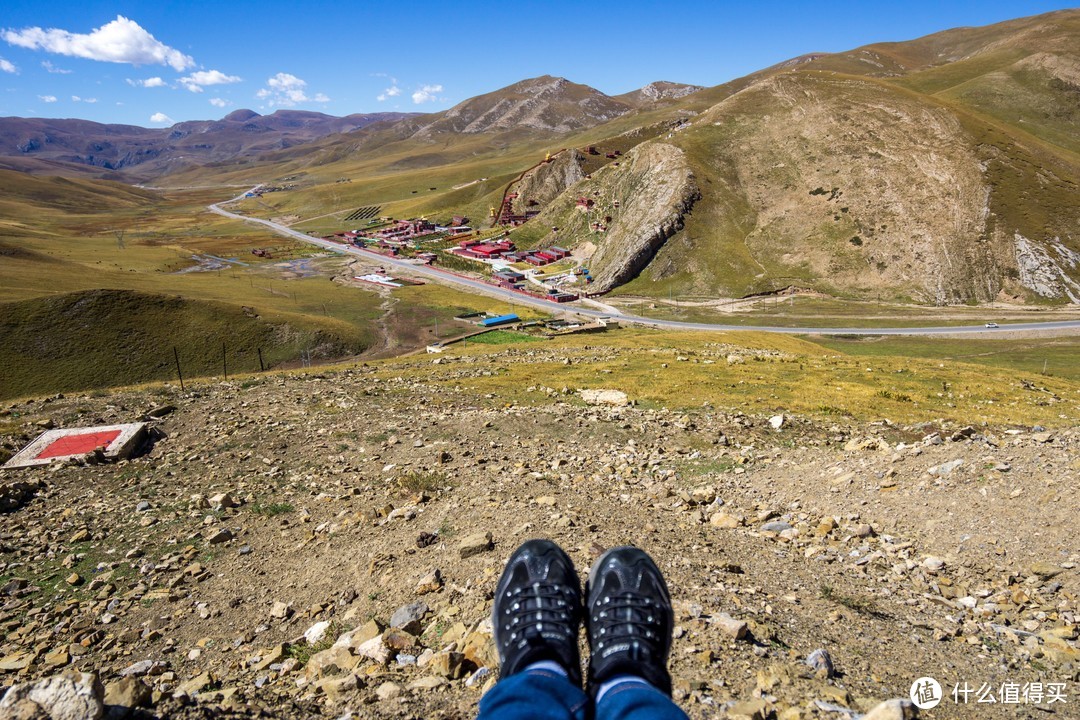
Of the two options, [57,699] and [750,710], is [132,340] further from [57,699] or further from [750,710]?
[750,710]

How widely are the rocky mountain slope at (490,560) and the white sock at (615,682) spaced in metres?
1.95

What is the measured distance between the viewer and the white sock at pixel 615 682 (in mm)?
5223

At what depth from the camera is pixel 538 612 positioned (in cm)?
627

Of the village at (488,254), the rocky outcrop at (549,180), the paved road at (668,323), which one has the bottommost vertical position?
the paved road at (668,323)

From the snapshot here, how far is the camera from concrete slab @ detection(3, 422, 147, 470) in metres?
19.8

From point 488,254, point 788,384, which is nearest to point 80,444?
point 788,384

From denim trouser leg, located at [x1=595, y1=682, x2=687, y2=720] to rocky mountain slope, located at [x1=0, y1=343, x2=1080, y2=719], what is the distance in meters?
2.27

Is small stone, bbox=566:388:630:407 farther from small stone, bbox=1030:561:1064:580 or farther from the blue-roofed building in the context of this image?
the blue-roofed building

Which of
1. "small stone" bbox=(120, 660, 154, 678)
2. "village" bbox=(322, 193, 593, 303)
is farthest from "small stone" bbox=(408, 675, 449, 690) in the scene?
"village" bbox=(322, 193, 593, 303)

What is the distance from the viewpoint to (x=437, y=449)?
19344 millimetres

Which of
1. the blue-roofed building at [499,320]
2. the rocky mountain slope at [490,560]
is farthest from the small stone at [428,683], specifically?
the blue-roofed building at [499,320]

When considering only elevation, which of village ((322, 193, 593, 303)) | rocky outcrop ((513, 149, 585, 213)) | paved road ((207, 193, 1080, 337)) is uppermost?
rocky outcrop ((513, 149, 585, 213))

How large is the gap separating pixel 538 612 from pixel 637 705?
1.76 meters

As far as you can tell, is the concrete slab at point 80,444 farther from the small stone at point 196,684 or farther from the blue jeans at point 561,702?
the blue jeans at point 561,702
